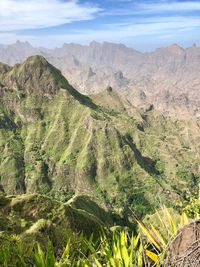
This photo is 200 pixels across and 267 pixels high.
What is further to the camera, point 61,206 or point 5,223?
point 61,206

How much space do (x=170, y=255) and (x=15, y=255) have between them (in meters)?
4.99

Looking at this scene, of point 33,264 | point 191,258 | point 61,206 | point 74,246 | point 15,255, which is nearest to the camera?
point 191,258

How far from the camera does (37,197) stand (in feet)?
239

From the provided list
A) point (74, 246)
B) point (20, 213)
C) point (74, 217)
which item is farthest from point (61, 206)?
point (74, 246)

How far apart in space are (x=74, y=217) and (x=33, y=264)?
58.7m

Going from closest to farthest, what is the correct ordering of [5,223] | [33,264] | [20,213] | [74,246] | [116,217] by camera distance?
[33,264] < [74,246] < [5,223] < [20,213] < [116,217]

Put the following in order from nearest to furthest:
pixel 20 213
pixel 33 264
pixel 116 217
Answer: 1. pixel 33 264
2. pixel 20 213
3. pixel 116 217

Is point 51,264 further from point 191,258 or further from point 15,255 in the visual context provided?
point 191,258

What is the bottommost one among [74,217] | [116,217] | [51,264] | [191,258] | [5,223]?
[116,217]

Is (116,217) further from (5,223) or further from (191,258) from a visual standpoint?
(191,258)

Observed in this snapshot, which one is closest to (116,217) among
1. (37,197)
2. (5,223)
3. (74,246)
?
(37,197)

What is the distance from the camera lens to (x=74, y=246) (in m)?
15.6

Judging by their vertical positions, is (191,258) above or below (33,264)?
above

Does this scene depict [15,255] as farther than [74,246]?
No
